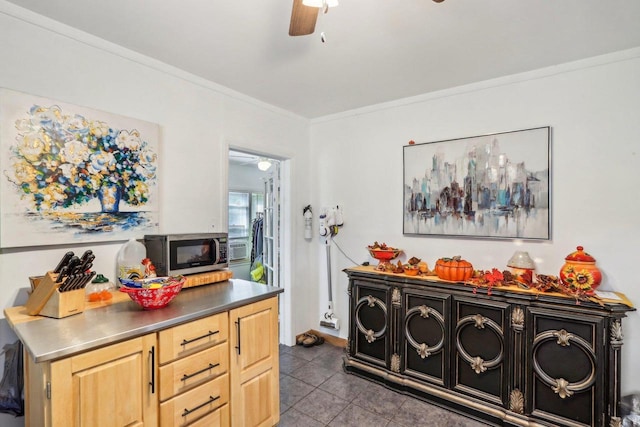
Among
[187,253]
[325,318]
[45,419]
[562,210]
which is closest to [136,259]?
[187,253]

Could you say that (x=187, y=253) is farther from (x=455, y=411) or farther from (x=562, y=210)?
(x=562, y=210)

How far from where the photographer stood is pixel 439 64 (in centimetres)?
234

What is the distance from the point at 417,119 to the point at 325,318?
228 centimetres

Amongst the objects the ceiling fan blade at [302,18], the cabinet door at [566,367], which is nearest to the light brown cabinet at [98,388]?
the ceiling fan blade at [302,18]

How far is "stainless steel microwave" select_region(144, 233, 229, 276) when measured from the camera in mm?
2031

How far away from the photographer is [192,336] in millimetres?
1596

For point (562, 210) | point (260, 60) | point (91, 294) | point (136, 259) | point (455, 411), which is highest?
point (260, 60)

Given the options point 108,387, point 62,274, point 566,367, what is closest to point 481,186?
point 566,367

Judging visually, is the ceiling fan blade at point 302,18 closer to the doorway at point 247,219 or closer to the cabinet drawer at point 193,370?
the cabinet drawer at point 193,370

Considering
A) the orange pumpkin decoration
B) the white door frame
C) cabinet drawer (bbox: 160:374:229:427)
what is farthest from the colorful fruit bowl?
the orange pumpkin decoration

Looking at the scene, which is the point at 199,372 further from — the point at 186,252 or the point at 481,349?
the point at 481,349

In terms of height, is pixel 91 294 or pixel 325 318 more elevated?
pixel 91 294

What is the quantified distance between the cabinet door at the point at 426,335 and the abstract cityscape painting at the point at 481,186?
647 millimetres

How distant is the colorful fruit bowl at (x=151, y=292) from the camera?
5.29 feet
